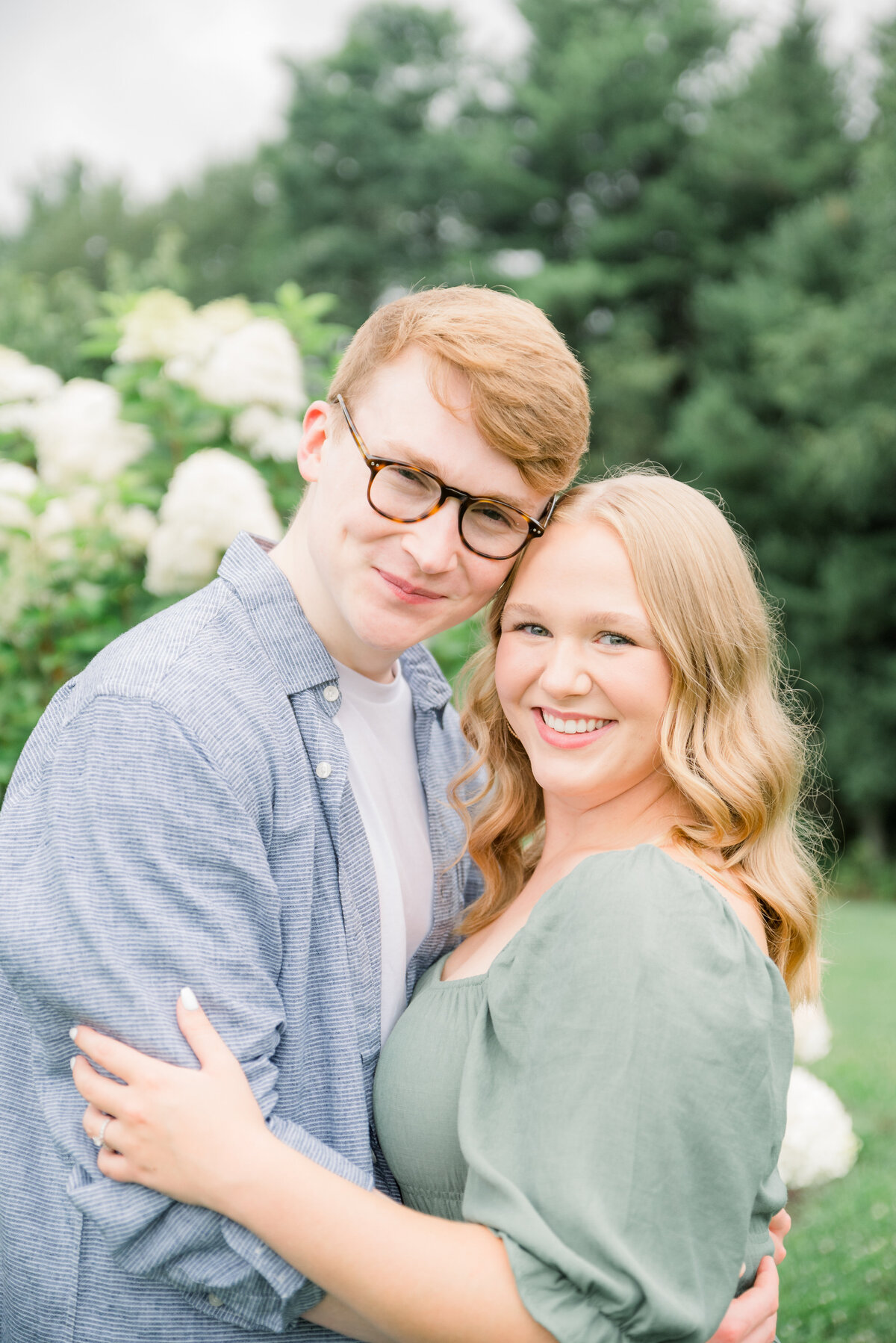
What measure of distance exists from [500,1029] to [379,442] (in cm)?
104

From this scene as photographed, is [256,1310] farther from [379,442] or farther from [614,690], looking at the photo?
[379,442]

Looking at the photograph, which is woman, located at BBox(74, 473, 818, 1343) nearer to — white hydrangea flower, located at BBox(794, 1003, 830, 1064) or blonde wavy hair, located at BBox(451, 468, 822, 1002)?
blonde wavy hair, located at BBox(451, 468, 822, 1002)

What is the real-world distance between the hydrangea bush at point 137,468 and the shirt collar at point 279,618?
3.62 feet

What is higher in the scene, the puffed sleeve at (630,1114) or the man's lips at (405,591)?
the man's lips at (405,591)

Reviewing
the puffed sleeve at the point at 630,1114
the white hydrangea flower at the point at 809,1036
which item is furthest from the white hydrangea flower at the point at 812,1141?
the puffed sleeve at the point at 630,1114

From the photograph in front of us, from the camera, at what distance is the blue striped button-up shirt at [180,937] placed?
1622 mm

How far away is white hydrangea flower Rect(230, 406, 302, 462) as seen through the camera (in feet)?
12.0

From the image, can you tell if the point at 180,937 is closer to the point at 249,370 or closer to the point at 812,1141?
the point at 249,370

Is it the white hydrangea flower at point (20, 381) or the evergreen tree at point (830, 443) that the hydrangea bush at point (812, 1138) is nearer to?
the white hydrangea flower at point (20, 381)

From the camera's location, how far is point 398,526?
2059 mm

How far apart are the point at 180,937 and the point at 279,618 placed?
0.66 metres

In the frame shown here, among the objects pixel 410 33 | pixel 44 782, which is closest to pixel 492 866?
pixel 44 782

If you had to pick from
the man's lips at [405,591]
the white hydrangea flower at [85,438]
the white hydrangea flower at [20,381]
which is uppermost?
the white hydrangea flower at [20,381]

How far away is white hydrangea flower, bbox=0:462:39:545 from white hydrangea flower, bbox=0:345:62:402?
0.48 metres
